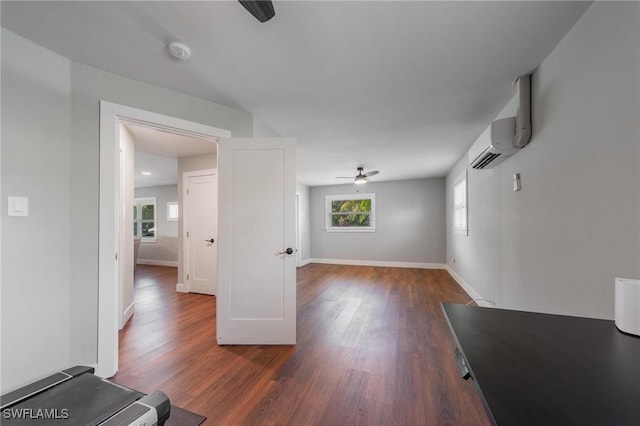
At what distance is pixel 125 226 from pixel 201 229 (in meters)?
1.25

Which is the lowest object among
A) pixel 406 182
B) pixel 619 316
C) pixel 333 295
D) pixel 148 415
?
pixel 333 295

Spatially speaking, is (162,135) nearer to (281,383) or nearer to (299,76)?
(299,76)

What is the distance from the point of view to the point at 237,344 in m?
2.34

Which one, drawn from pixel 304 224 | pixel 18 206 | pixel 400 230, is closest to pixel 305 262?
pixel 304 224

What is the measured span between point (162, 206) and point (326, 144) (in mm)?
6037

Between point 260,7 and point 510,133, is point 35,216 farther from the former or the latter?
point 510,133

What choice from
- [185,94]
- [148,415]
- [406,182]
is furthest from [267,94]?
[406,182]

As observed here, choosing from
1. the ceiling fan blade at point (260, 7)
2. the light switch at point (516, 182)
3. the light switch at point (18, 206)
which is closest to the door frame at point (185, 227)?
the light switch at point (18, 206)

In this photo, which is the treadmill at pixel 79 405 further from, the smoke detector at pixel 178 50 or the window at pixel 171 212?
the window at pixel 171 212

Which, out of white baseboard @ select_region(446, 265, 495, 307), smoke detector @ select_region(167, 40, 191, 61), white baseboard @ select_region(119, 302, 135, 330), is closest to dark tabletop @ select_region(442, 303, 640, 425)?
smoke detector @ select_region(167, 40, 191, 61)

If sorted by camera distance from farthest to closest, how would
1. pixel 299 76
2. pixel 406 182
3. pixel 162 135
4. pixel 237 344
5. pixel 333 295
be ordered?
1. pixel 406 182
2. pixel 333 295
3. pixel 162 135
4. pixel 237 344
5. pixel 299 76

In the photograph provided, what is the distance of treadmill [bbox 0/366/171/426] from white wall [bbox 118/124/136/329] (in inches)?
69.5

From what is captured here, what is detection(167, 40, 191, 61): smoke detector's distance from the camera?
155 cm

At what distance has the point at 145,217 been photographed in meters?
7.39
